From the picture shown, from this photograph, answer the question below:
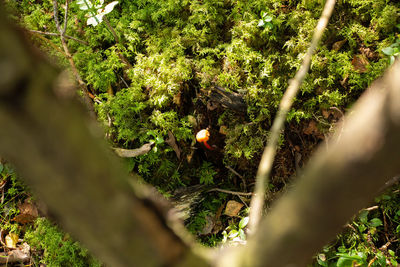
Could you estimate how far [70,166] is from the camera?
1.79ft

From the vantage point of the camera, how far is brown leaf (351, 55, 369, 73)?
252 centimetres

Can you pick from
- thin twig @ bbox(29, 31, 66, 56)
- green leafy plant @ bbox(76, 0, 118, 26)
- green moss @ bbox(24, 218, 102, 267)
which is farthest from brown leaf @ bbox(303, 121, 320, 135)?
thin twig @ bbox(29, 31, 66, 56)

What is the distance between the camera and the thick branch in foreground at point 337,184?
49 cm

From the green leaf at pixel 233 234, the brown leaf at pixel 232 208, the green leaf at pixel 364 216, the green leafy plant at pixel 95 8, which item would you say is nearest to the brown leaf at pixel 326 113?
the green leaf at pixel 364 216

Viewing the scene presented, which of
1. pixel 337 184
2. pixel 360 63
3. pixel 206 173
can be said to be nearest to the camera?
pixel 337 184

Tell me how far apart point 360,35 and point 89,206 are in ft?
8.79

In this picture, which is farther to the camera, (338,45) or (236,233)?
(338,45)

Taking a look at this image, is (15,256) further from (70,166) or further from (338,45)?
(338,45)

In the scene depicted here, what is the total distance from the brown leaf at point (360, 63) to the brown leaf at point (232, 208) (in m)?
1.49

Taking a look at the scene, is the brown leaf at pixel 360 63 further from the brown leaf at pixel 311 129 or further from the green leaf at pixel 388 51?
the brown leaf at pixel 311 129

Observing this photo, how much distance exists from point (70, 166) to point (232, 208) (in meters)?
2.29

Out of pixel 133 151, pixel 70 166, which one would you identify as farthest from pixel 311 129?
pixel 70 166

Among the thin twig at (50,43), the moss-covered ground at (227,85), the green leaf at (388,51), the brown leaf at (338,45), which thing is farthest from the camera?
the thin twig at (50,43)

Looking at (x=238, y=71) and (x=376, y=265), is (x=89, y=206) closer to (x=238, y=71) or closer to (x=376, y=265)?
(x=238, y=71)
